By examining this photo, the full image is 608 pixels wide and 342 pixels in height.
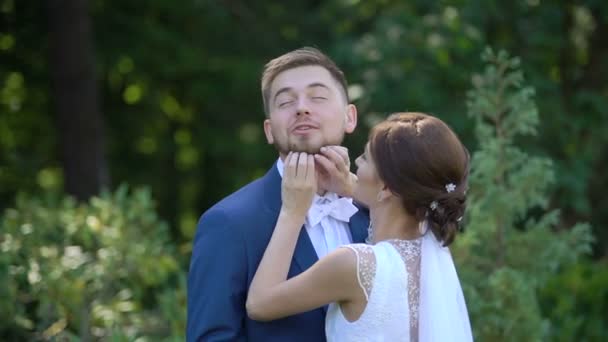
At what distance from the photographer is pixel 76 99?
9547 mm

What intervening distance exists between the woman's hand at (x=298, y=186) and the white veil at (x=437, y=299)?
389 mm

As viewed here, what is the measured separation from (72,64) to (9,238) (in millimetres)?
4174

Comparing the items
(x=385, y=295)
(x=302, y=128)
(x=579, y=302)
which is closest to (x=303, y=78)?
(x=302, y=128)

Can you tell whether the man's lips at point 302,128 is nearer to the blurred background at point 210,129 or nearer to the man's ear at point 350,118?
the man's ear at point 350,118

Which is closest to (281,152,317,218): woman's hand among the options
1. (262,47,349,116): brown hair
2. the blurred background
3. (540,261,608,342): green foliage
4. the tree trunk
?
(262,47,349,116): brown hair

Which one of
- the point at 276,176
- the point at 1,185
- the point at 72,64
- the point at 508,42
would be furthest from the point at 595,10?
the point at 276,176

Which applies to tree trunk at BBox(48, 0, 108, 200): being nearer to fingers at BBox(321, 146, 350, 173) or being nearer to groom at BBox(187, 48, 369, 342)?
groom at BBox(187, 48, 369, 342)

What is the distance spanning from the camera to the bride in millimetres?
3012

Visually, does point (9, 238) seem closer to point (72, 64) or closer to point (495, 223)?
point (495, 223)

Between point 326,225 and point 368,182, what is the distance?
0.32 meters

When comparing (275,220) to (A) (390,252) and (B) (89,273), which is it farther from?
(B) (89,273)

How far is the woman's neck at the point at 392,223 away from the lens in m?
3.15

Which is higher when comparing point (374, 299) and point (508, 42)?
point (508, 42)

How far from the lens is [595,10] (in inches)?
399
